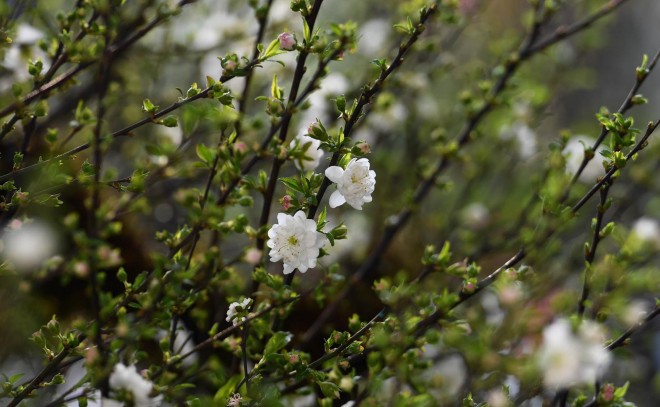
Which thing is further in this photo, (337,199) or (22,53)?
(22,53)

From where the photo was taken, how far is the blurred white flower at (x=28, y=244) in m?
0.87

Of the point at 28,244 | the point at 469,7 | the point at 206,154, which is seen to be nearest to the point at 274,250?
the point at 206,154

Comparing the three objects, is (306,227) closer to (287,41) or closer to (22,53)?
(287,41)

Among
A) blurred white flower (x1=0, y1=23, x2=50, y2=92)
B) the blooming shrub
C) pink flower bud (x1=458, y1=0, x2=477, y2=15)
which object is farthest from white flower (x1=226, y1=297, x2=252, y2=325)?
pink flower bud (x1=458, y1=0, x2=477, y2=15)

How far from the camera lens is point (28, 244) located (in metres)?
1.02

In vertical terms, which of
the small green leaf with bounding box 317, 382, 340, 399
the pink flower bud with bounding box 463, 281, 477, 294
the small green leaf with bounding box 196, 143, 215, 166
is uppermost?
the small green leaf with bounding box 196, 143, 215, 166

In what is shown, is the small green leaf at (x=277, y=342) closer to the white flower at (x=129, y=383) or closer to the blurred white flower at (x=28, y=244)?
the white flower at (x=129, y=383)

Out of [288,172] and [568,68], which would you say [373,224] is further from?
[568,68]

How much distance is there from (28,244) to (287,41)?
1.85 ft

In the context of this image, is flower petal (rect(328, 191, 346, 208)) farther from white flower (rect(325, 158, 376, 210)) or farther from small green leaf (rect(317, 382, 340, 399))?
small green leaf (rect(317, 382, 340, 399))

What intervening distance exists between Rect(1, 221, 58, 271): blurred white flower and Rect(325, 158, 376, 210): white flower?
40 cm

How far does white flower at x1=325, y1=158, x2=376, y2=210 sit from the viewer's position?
72 cm

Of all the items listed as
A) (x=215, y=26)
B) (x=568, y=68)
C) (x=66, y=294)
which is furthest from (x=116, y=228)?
(x=568, y=68)

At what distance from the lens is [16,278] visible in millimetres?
953
